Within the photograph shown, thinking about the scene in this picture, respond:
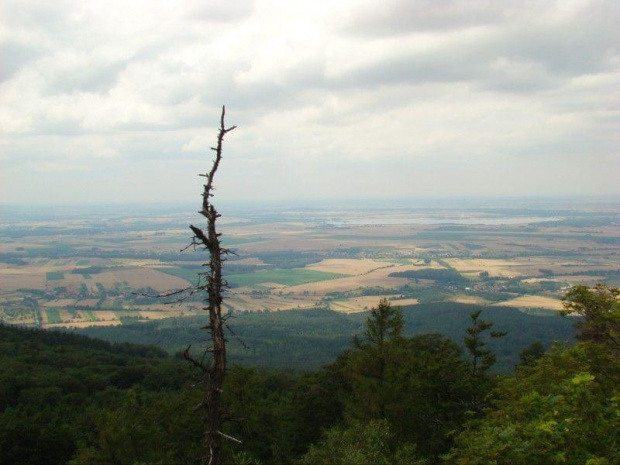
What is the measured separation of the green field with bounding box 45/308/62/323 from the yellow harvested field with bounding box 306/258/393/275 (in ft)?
195

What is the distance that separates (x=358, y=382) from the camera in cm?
2619

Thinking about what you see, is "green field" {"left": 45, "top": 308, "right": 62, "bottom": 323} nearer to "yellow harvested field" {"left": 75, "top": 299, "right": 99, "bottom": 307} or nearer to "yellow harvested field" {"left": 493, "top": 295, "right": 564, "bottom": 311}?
"yellow harvested field" {"left": 75, "top": 299, "right": 99, "bottom": 307}

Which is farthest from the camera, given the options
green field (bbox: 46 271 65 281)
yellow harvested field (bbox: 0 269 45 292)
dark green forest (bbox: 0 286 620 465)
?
green field (bbox: 46 271 65 281)

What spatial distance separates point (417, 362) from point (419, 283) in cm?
8603

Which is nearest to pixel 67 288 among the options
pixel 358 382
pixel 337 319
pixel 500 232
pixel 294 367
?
pixel 337 319

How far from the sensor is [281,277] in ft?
404

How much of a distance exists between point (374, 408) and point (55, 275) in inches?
4564

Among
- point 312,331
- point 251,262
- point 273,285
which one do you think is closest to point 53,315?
point 273,285

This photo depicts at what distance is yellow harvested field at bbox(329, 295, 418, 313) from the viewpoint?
8849cm

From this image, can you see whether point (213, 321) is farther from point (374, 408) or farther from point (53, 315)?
point (53, 315)

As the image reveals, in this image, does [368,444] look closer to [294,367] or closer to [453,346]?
[453,346]

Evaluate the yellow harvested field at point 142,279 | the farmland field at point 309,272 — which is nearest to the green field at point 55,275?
the farmland field at point 309,272

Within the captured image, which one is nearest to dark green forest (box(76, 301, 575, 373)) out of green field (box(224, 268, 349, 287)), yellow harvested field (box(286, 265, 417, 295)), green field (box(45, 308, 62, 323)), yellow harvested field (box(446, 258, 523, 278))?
green field (box(45, 308, 62, 323))

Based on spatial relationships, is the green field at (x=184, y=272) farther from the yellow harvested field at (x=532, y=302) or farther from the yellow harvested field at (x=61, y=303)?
the yellow harvested field at (x=532, y=302)
